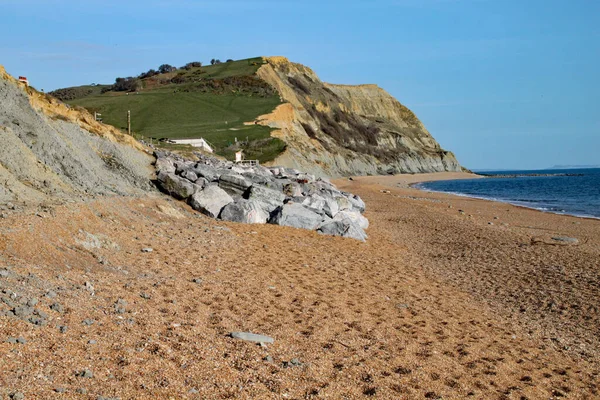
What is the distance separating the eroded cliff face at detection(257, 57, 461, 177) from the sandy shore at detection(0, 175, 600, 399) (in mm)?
46821

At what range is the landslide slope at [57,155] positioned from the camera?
11953 mm

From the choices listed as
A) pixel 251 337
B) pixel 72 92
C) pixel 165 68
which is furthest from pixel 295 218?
pixel 165 68

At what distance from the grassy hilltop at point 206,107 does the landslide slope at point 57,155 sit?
103 feet

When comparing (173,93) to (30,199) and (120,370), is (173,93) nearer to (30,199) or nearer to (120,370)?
(30,199)

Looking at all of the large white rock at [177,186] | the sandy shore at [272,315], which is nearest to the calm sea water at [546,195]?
the sandy shore at [272,315]

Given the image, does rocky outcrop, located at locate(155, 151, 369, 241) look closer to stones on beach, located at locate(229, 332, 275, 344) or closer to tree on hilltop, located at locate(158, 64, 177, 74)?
stones on beach, located at locate(229, 332, 275, 344)

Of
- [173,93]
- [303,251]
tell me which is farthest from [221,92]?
[303,251]

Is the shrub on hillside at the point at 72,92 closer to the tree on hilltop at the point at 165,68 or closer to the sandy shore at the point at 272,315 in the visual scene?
the tree on hilltop at the point at 165,68

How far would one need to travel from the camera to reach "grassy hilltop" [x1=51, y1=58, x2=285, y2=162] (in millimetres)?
61594

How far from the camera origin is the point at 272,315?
813 centimetres

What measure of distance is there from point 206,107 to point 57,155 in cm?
6652

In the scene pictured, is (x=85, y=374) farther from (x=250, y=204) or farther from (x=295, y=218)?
(x=295, y=218)

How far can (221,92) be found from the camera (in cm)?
9106

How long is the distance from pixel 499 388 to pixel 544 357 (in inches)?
78.7
